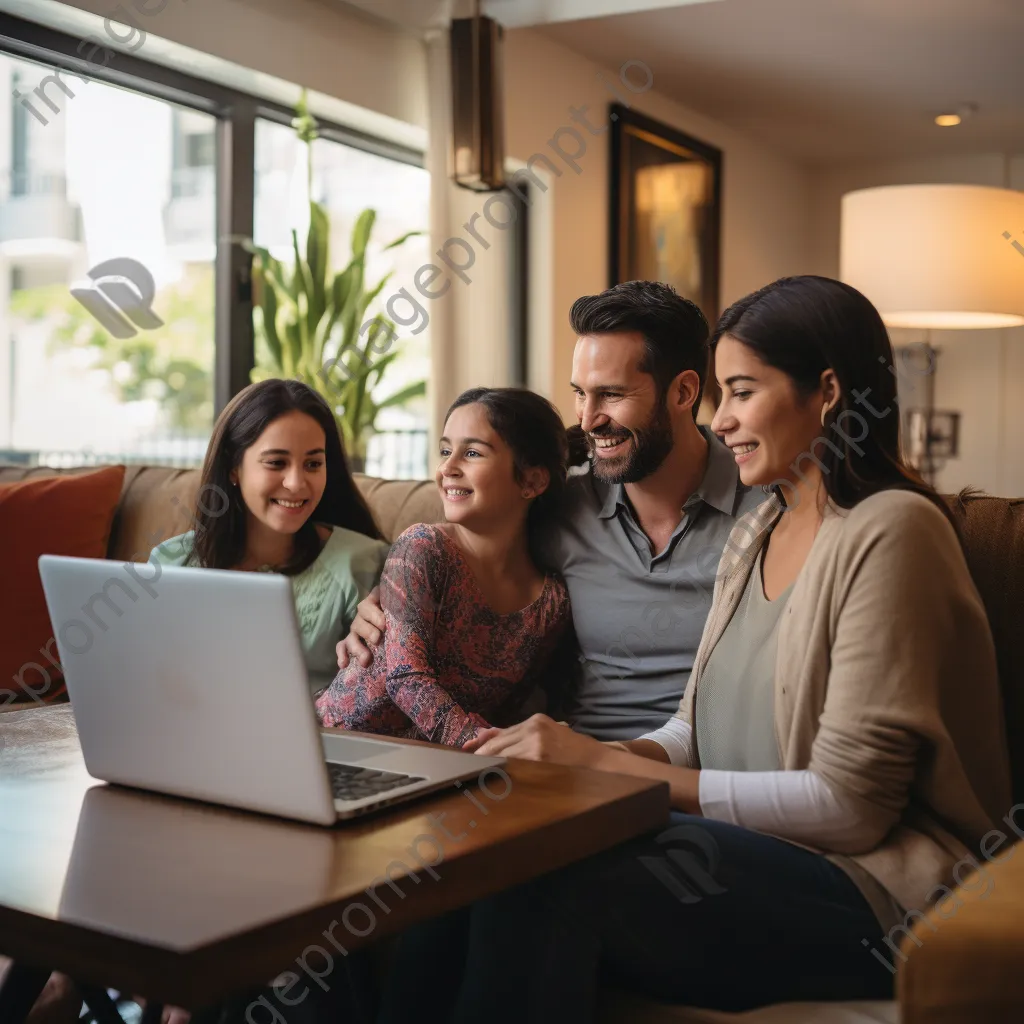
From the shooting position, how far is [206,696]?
1.13 m

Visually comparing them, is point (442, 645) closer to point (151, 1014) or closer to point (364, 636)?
point (364, 636)

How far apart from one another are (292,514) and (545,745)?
1029 mm

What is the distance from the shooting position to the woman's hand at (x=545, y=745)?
138cm

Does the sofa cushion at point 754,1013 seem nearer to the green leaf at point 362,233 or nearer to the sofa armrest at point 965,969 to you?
the sofa armrest at point 965,969

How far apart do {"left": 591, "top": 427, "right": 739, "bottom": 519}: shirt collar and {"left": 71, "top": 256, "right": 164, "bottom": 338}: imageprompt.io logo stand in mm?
2293

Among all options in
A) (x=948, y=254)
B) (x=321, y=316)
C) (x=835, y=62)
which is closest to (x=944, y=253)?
(x=948, y=254)

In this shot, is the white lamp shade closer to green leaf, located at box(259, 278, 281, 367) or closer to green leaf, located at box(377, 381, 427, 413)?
green leaf, located at box(377, 381, 427, 413)

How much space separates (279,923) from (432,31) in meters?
4.14

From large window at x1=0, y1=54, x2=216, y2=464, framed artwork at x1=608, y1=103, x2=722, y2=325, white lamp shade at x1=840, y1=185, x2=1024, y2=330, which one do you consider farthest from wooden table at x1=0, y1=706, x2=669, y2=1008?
framed artwork at x1=608, y1=103, x2=722, y2=325

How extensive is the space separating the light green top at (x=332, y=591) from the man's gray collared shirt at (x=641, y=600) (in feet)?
1.35

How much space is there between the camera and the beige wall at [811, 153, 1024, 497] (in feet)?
23.0

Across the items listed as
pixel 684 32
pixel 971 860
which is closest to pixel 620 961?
pixel 971 860

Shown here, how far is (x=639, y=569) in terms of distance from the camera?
1.94 m

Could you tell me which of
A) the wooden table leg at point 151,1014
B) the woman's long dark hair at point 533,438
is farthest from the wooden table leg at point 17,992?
the woman's long dark hair at point 533,438
